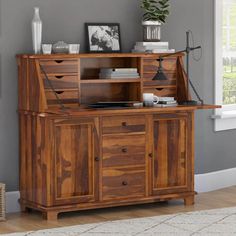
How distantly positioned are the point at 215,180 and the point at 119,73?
5.14ft

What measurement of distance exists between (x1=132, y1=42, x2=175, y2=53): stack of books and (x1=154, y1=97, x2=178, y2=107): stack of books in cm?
42

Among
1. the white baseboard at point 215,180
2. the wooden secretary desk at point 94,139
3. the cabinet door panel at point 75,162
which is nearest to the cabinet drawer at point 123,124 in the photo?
the wooden secretary desk at point 94,139

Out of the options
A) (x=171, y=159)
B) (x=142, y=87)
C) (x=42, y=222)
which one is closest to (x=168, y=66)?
(x=142, y=87)

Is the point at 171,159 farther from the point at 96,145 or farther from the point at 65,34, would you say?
the point at 65,34

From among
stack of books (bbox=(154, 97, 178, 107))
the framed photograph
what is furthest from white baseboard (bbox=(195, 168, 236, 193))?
the framed photograph

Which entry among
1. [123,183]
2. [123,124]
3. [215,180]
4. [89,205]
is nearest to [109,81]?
[123,124]

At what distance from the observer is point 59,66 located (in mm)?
5832

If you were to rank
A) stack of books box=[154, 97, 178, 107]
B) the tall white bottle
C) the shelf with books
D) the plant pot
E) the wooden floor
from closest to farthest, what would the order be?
the wooden floor
the tall white bottle
the shelf with books
stack of books box=[154, 97, 178, 107]
the plant pot

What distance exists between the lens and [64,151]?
5.70 meters

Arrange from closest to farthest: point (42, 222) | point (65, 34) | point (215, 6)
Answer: point (42, 222)
point (65, 34)
point (215, 6)

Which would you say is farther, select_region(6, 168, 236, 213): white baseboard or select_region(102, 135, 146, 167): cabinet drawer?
select_region(6, 168, 236, 213): white baseboard

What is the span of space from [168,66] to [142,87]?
316 mm

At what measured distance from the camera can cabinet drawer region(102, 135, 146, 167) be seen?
5.86 metres

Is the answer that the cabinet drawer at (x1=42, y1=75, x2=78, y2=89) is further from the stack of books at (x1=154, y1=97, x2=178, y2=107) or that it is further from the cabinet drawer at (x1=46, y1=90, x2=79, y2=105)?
the stack of books at (x1=154, y1=97, x2=178, y2=107)
